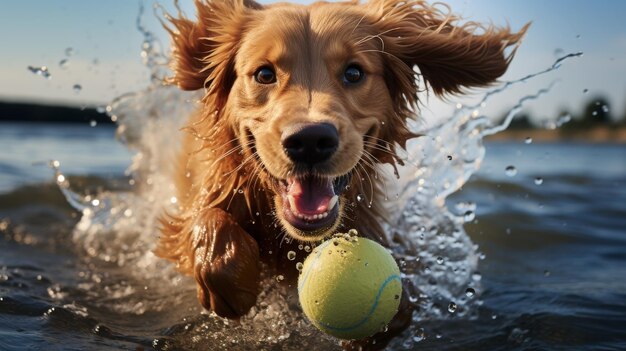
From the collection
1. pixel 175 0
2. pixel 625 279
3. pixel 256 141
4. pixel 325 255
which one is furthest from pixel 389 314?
pixel 625 279

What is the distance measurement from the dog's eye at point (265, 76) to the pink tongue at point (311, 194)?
51 centimetres

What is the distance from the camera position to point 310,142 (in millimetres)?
2764

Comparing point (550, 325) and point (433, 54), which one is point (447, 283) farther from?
point (433, 54)

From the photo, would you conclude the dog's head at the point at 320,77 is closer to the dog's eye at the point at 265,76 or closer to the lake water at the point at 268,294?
the dog's eye at the point at 265,76

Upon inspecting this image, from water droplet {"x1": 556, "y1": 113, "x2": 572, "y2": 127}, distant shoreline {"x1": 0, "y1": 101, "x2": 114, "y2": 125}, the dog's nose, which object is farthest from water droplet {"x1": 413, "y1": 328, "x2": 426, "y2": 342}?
distant shoreline {"x1": 0, "y1": 101, "x2": 114, "y2": 125}

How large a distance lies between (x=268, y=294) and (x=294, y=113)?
115cm

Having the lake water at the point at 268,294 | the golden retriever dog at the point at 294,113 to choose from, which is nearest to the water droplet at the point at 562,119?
the lake water at the point at 268,294

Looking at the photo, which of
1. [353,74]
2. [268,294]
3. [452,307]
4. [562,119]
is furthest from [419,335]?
[562,119]

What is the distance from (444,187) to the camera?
17.4 ft

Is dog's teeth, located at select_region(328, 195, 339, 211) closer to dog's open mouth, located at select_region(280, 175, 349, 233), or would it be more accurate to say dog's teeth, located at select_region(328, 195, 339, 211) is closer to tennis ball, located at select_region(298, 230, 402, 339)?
dog's open mouth, located at select_region(280, 175, 349, 233)

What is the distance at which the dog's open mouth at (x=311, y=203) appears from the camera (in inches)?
117

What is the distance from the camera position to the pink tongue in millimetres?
2980

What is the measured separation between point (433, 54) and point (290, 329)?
5.23 feet

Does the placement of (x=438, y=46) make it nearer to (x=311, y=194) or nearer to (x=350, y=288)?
(x=311, y=194)
